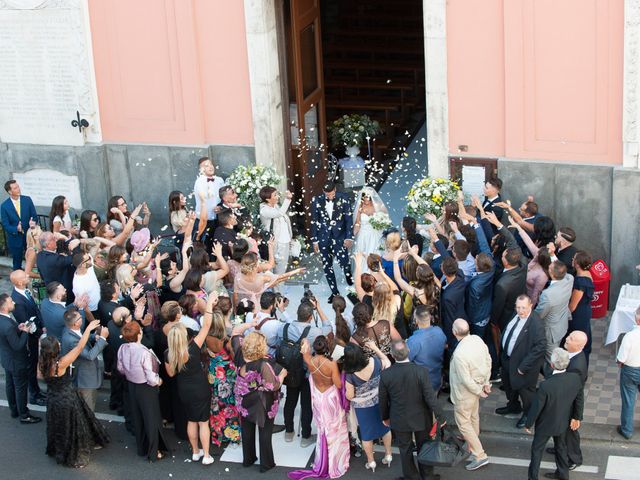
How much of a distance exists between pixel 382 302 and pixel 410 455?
1.59 metres

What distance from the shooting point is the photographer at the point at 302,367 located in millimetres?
11375

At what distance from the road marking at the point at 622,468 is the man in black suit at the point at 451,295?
2.00 m

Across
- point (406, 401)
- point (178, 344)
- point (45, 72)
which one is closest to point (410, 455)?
point (406, 401)

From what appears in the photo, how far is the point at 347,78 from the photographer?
21.6 metres

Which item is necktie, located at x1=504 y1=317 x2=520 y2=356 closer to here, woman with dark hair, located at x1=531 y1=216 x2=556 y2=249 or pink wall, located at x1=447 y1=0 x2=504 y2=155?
woman with dark hair, located at x1=531 y1=216 x2=556 y2=249

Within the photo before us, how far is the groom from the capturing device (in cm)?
1464

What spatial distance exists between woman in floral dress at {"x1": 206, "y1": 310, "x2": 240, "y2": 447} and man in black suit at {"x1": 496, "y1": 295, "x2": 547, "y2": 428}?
9.20ft

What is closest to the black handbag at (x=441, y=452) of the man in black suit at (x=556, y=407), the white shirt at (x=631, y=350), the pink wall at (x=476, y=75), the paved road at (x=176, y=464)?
the paved road at (x=176, y=464)

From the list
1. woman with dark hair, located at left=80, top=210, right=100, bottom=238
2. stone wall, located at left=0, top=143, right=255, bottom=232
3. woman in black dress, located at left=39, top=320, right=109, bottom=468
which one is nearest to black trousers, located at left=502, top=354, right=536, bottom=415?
woman in black dress, located at left=39, top=320, right=109, bottom=468

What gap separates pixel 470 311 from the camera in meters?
12.3

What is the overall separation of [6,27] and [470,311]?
8.62 metres

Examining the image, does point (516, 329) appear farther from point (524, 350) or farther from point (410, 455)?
point (410, 455)

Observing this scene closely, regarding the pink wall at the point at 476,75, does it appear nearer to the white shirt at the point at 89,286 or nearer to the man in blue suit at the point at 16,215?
the white shirt at the point at 89,286

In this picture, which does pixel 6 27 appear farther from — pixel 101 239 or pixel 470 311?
pixel 470 311
